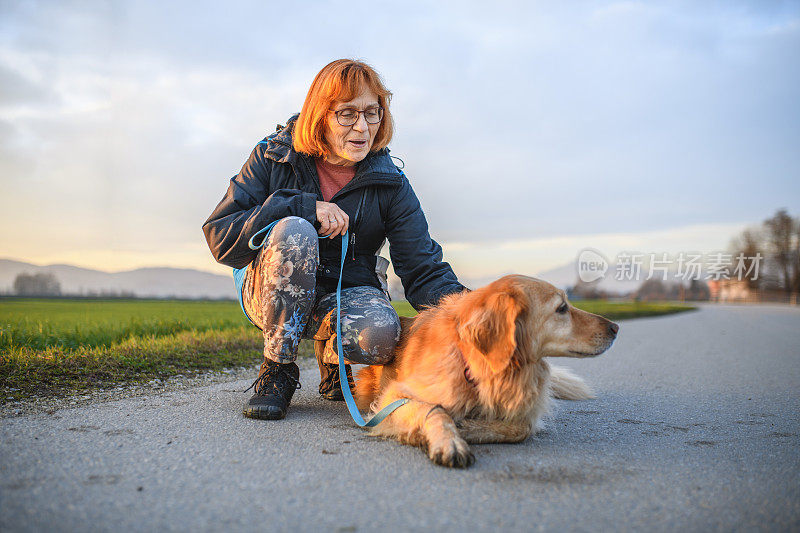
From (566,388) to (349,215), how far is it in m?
2.19

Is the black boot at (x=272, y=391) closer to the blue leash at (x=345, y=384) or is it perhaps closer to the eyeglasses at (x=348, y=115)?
the blue leash at (x=345, y=384)

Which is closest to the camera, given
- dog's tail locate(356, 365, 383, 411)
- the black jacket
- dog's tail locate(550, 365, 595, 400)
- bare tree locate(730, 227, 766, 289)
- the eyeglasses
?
the black jacket

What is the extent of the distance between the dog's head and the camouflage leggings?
1.98 feet

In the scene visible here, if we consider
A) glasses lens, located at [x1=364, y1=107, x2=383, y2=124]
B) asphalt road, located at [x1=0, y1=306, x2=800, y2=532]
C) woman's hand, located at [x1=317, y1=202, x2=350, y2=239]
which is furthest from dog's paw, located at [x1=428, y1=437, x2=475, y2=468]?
glasses lens, located at [x1=364, y1=107, x2=383, y2=124]

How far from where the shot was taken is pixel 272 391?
10.7 feet

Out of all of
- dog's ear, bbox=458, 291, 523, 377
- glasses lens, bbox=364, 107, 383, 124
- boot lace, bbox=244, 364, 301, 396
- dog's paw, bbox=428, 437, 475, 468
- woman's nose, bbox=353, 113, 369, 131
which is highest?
glasses lens, bbox=364, 107, 383, 124

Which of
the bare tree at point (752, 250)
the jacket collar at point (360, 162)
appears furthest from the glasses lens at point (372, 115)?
the bare tree at point (752, 250)

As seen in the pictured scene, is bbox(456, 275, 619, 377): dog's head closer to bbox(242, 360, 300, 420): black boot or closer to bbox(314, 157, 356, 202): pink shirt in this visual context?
bbox(242, 360, 300, 420): black boot

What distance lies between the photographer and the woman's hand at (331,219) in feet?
11.3

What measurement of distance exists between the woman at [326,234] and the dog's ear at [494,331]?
737 millimetres

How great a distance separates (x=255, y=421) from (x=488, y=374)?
1.38m

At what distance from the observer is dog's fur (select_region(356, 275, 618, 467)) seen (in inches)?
108

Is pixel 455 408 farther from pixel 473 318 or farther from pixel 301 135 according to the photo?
pixel 301 135

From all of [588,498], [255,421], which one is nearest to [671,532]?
[588,498]
